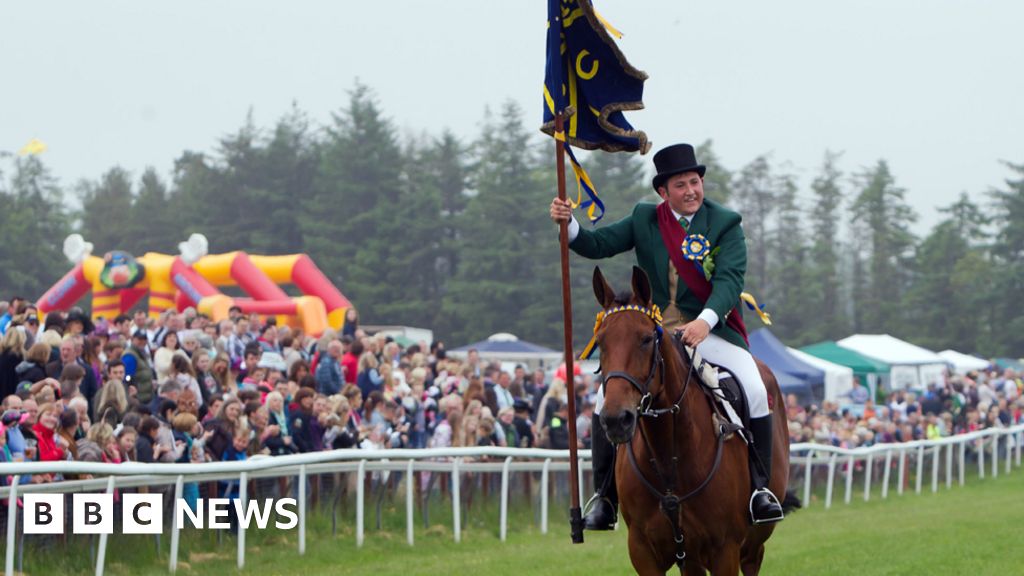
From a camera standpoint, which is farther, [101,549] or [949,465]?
[949,465]

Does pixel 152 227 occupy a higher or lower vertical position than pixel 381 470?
higher

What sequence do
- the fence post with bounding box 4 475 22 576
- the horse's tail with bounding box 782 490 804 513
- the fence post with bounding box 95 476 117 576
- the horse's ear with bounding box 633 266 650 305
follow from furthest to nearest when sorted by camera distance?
1. the fence post with bounding box 95 476 117 576
2. the fence post with bounding box 4 475 22 576
3. the horse's tail with bounding box 782 490 804 513
4. the horse's ear with bounding box 633 266 650 305

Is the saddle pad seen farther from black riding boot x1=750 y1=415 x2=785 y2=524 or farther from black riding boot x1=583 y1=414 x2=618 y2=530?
black riding boot x1=583 y1=414 x2=618 y2=530

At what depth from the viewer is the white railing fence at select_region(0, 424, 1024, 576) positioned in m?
10.0

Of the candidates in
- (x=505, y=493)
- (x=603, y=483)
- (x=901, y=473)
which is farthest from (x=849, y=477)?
(x=603, y=483)

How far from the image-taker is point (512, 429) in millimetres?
17547

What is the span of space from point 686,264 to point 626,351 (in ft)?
3.82

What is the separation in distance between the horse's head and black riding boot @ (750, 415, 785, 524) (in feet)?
3.88

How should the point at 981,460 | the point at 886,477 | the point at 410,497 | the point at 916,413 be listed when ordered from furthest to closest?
the point at 916,413 → the point at 981,460 → the point at 886,477 → the point at 410,497

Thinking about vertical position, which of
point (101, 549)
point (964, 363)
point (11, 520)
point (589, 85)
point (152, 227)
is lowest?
point (101, 549)

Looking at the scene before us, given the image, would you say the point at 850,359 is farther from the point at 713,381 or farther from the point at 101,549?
the point at 713,381

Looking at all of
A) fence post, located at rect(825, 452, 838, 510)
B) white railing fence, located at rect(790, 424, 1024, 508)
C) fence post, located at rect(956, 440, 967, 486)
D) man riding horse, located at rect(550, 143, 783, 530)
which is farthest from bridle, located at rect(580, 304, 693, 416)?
fence post, located at rect(956, 440, 967, 486)

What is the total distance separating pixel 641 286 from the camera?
7035mm

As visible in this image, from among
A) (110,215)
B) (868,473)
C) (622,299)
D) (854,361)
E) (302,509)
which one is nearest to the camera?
(622,299)
